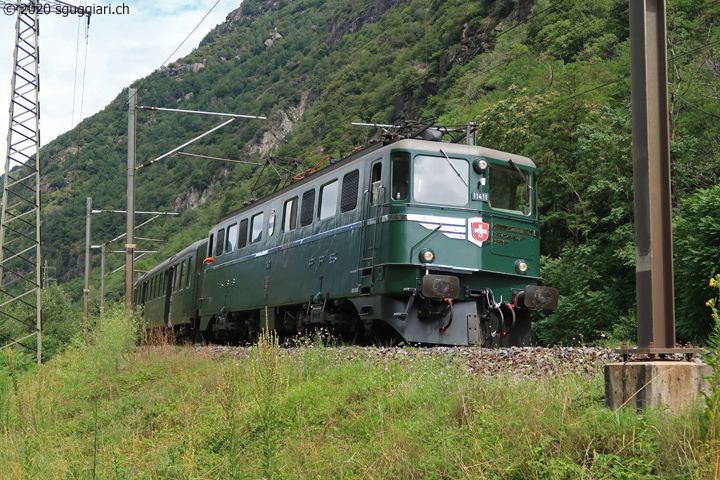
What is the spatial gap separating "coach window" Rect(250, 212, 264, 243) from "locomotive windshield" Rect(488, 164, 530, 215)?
251 inches

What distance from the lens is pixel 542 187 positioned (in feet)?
78.1

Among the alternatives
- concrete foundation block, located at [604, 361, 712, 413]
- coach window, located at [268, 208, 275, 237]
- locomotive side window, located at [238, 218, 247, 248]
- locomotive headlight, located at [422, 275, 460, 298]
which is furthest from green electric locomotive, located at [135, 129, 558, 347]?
concrete foundation block, located at [604, 361, 712, 413]

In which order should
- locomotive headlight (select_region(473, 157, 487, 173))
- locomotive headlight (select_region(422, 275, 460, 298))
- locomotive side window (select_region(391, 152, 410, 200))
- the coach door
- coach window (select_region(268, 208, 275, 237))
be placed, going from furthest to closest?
coach window (select_region(268, 208, 275, 237)), locomotive headlight (select_region(473, 157, 487, 173)), the coach door, locomotive side window (select_region(391, 152, 410, 200)), locomotive headlight (select_region(422, 275, 460, 298))

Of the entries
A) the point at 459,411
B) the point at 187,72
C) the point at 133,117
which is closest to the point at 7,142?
the point at 133,117

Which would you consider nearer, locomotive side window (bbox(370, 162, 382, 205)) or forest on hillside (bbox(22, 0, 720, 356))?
locomotive side window (bbox(370, 162, 382, 205))

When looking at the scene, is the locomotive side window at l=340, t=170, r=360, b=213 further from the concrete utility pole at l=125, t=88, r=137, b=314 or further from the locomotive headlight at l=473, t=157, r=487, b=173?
the concrete utility pole at l=125, t=88, r=137, b=314

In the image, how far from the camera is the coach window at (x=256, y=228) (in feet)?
53.9

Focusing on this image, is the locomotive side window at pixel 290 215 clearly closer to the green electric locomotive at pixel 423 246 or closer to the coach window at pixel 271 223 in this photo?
the green electric locomotive at pixel 423 246

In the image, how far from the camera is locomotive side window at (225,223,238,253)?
59.9 ft

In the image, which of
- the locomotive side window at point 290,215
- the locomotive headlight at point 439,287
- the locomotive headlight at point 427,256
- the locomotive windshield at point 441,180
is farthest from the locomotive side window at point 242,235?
the locomotive headlight at point 439,287

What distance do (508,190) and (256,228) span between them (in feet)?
22.3

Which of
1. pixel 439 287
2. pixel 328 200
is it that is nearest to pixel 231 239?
pixel 328 200

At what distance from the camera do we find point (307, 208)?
14.0m

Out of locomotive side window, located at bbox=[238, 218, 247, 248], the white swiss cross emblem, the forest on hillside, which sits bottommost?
the white swiss cross emblem
